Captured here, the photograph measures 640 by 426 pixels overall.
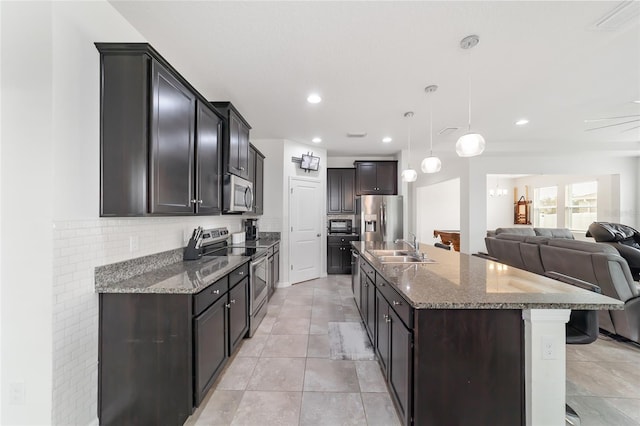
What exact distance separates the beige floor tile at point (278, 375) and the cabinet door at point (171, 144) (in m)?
1.50

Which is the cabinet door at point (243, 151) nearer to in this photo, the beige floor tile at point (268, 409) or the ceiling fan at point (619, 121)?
the beige floor tile at point (268, 409)

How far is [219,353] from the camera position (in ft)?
6.25

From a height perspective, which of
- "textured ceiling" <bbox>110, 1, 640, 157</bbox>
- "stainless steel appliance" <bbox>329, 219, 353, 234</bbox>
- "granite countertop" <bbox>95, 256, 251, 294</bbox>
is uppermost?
"textured ceiling" <bbox>110, 1, 640, 157</bbox>

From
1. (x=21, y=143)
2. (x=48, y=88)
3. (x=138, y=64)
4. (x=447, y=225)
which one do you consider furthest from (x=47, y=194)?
(x=447, y=225)

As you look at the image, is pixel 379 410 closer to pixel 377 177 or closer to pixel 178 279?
pixel 178 279

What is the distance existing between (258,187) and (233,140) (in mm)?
1395

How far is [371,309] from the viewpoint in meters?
2.37

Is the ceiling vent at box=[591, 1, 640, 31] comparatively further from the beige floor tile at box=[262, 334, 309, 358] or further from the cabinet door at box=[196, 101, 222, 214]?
the beige floor tile at box=[262, 334, 309, 358]

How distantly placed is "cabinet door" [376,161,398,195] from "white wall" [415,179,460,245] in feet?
10.4

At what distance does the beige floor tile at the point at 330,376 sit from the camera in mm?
1927

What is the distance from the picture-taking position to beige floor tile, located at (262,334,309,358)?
2.38 metres

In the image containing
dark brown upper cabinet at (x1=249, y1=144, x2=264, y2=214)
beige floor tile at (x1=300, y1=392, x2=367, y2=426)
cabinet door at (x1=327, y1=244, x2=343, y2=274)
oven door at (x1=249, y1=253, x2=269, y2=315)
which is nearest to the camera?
beige floor tile at (x1=300, y1=392, x2=367, y2=426)

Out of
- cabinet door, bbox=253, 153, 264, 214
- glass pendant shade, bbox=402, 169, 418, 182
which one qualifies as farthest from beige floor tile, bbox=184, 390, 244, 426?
glass pendant shade, bbox=402, 169, 418, 182

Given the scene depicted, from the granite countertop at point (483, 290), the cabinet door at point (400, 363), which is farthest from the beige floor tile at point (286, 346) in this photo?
the granite countertop at point (483, 290)
